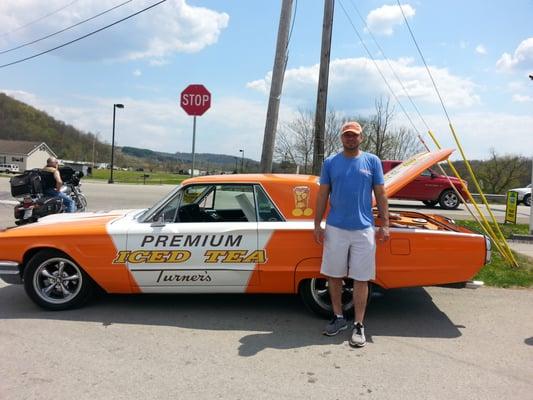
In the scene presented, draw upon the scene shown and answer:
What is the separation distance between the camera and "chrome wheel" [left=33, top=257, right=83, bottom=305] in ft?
15.1

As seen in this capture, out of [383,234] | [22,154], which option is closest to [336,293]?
[383,234]

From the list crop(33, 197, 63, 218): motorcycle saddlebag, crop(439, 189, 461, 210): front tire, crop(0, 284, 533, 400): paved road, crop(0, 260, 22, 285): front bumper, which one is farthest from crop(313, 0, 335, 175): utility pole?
crop(439, 189, 461, 210): front tire

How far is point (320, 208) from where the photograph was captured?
4.14 m

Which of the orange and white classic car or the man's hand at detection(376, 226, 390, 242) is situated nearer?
the man's hand at detection(376, 226, 390, 242)

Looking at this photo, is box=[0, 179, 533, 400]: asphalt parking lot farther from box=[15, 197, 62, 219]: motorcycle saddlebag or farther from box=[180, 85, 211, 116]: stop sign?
box=[15, 197, 62, 219]: motorcycle saddlebag

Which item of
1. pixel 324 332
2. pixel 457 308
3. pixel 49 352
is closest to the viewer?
pixel 49 352

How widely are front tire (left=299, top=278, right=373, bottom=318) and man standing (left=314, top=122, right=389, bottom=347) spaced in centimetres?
39

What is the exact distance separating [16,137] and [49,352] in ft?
470

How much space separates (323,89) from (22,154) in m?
101

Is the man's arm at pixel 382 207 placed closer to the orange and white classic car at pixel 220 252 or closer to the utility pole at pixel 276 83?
the orange and white classic car at pixel 220 252

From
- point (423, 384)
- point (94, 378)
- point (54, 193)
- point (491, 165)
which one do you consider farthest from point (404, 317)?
point (491, 165)

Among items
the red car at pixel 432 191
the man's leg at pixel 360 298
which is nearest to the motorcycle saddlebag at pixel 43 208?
the man's leg at pixel 360 298

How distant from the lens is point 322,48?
36.6 feet

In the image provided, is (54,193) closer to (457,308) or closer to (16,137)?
(457,308)
